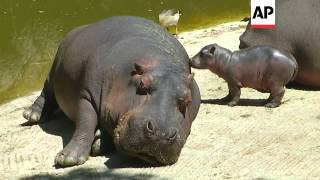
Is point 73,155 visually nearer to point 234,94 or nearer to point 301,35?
point 234,94

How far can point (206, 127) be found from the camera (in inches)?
259

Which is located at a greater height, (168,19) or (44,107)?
(44,107)

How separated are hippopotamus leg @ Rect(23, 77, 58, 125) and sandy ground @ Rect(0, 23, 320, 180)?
132 mm

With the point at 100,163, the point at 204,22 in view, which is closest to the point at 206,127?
the point at 100,163

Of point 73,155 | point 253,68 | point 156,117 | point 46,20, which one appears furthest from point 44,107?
point 46,20

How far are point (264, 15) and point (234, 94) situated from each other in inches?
45.2

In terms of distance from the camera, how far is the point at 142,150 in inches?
210

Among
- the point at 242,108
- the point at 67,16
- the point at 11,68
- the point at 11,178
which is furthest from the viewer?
the point at 67,16

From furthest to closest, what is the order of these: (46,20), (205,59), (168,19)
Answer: (46,20), (168,19), (205,59)

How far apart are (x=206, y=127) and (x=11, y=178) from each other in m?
1.94

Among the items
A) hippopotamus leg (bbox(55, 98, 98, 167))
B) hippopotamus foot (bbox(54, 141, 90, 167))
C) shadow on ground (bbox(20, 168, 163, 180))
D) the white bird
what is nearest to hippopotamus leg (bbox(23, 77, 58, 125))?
hippopotamus leg (bbox(55, 98, 98, 167))

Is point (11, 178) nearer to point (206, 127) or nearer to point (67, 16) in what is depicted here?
point (206, 127)

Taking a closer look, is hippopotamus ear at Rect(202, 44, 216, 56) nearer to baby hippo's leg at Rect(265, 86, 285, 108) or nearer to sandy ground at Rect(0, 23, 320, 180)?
sandy ground at Rect(0, 23, 320, 180)

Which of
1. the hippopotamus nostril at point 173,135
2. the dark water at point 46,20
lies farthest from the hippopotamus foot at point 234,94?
the dark water at point 46,20
